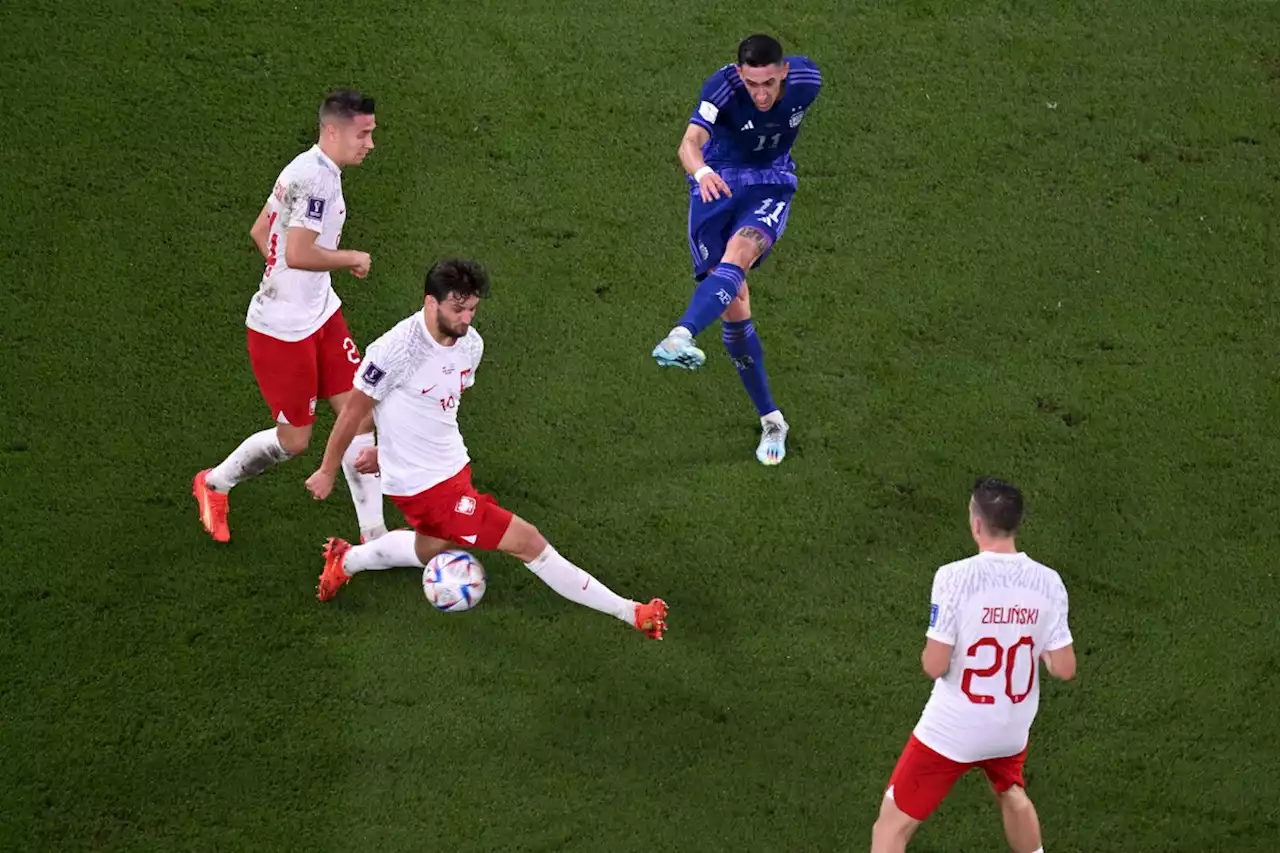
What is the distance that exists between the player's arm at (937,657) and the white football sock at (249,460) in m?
3.42

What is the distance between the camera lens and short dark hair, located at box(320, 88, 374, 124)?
→ 6527mm

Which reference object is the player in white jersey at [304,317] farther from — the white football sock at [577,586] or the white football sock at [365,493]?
the white football sock at [577,586]

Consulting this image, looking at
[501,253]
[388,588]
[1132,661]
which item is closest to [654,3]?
[501,253]

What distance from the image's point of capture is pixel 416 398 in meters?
6.26

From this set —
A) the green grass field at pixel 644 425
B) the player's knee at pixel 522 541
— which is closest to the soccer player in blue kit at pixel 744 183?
the green grass field at pixel 644 425

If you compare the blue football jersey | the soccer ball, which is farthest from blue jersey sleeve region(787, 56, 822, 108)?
the soccer ball

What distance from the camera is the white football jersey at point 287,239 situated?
21.5 ft

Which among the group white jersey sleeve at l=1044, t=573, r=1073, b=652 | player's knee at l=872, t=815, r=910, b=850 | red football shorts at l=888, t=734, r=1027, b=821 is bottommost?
player's knee at l=872, t=815, r=910, b=850

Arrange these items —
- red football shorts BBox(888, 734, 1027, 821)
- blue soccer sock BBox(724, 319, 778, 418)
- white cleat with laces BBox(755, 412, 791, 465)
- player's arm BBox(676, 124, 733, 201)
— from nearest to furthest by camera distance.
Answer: red football shorts BBox(888, 734, 1027, 821), player's arm BBox(676, 124, 733, 201), blue soccer sock BBox(724, 319, 778, 418), white cleat with laces BBox(755, 412, 791, 465)

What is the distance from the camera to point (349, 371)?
716 cm

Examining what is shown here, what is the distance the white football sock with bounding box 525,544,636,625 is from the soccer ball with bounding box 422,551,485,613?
30 cm

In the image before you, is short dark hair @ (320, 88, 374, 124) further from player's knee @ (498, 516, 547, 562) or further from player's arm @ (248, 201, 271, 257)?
player's knee @ (498, 516, 547, 562)

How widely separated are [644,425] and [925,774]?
3147 millimetres

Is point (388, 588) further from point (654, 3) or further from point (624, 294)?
point (654, 3)
